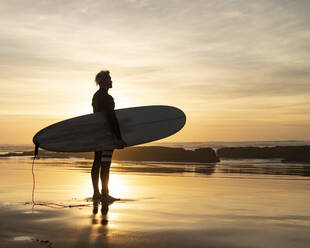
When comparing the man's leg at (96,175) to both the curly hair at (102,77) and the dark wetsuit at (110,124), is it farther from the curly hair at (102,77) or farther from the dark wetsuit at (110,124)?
the curly hair at (102,77)

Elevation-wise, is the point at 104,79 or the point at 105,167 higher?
the point at 104,79

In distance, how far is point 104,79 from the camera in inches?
231

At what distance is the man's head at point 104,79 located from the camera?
19.3 feet

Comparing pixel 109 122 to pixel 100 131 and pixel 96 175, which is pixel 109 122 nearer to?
pixel 100 131

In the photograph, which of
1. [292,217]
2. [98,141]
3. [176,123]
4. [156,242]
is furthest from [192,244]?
[176,123]

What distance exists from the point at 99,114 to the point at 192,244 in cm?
328

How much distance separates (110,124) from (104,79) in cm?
64

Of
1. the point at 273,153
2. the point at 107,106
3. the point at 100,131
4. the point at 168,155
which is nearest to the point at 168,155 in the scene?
the point at 168,155

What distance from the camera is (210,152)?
18.9 m

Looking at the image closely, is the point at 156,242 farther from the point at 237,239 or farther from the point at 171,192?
the point at 171,192

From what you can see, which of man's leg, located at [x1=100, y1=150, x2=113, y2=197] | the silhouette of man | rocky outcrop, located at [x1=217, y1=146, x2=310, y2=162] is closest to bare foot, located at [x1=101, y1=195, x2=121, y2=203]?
the silhouette of man

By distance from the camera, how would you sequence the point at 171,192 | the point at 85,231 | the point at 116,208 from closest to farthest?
the point at 85,231, the point at 116,208, the point at 171,192

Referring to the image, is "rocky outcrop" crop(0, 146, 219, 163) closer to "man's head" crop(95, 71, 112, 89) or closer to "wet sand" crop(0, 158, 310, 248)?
"wet sand" crop(0, 158, 310, 248)

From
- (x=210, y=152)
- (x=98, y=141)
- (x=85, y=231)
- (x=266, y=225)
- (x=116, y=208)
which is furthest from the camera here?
(x=210, y=152)
